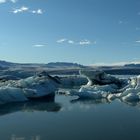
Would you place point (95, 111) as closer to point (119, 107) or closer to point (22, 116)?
point (119, 107)

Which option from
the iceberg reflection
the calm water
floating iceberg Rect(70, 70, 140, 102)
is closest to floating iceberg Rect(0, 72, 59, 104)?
the iceberg reflection

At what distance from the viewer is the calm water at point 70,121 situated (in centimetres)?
1382

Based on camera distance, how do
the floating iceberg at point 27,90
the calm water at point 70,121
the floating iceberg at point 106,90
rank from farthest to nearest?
the floating iceberg at point 106,90 → the floating iceberg at point 27,90 → the calm water at point 70,121

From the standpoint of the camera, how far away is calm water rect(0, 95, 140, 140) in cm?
1382

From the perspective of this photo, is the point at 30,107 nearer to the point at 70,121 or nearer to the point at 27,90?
the point at 27,90

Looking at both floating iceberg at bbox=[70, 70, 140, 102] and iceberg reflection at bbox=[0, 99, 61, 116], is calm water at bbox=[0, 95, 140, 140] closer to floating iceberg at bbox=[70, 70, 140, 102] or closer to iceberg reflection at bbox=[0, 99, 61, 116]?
iceberg reflection at bbox=[0, 99, 61, 116]

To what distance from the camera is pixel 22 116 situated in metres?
18.5

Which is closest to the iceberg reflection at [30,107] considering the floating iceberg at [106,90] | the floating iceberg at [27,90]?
the floating iceberg at [27,90]

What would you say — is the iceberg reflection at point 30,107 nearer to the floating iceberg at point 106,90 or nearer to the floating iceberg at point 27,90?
the floating iceberg at point 27,90

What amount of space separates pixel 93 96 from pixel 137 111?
7617 millimetres

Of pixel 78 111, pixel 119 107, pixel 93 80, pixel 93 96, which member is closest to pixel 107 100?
pixel 93 96

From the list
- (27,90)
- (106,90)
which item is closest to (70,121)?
(27,90)

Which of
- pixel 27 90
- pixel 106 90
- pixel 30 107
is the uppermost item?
pixel 27 90

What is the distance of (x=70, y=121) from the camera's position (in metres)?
16.7
